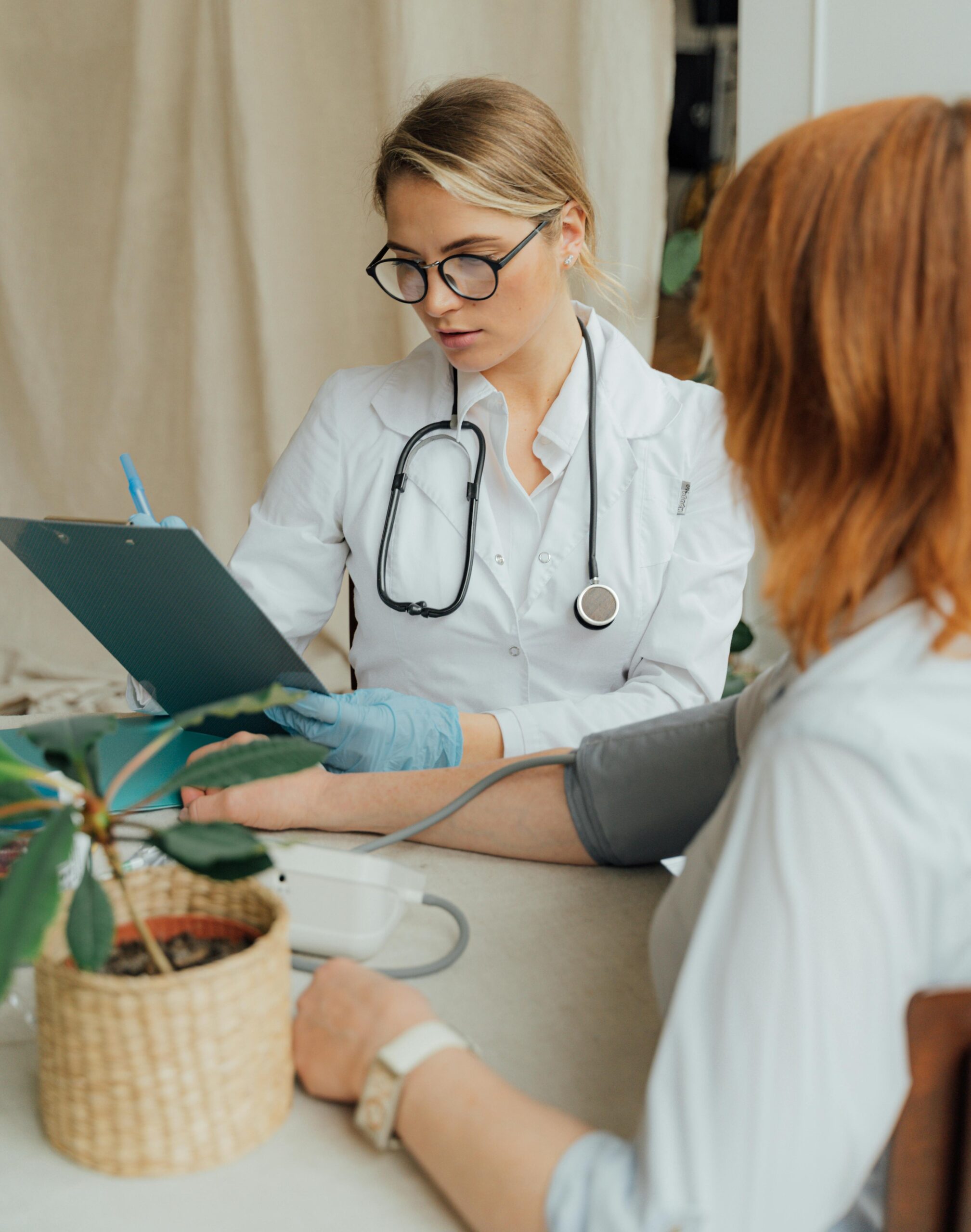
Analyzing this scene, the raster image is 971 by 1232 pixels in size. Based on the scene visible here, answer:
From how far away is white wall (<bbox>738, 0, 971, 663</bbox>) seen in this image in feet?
6.64

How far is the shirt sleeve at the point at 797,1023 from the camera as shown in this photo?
522mm

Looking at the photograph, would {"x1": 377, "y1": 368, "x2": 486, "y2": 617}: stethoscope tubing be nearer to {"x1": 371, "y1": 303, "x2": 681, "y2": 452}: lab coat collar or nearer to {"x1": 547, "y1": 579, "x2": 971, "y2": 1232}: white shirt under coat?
{"x1": 371, "y1": 303, "x2": 681, "y2": 452}: lab coat collar

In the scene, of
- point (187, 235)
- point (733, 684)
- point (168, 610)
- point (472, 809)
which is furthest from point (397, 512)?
point (187, 235)

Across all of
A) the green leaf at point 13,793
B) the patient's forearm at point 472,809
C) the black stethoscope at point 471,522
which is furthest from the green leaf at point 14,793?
the black stethoscope at point 471,522

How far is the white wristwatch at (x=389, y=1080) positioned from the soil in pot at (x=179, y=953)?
103 millimetres

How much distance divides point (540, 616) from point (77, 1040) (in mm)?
991

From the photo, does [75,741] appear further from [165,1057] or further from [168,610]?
[168,610]

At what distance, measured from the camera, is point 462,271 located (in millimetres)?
1432

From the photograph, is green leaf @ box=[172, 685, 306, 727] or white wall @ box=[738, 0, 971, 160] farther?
white wall @ box=[738, 0, 971, 160]

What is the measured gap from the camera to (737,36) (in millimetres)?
2568

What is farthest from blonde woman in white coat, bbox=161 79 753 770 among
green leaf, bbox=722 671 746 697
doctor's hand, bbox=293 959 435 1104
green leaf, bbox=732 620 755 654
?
green leaf, bbox=722 671 746 697

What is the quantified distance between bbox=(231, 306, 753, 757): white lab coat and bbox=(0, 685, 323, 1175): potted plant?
0.87m

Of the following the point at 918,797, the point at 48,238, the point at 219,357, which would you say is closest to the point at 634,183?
the point at 219,357

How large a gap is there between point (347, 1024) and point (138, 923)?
16cm
